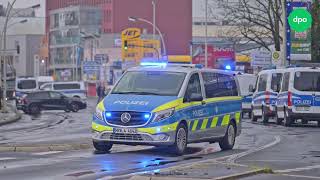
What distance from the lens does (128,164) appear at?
545 inches

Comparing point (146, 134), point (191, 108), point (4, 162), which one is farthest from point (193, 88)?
point (4, 162)

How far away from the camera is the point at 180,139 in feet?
53.4

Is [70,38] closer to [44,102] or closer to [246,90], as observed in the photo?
[44,102]

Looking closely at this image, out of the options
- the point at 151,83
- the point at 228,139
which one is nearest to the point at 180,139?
the point at 151,83

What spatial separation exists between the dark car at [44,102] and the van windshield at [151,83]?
112 ft

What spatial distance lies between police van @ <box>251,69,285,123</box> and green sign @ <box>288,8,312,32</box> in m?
5.07

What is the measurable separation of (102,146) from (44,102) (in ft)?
114

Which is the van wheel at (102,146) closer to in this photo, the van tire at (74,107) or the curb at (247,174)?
the curb at (247,174)

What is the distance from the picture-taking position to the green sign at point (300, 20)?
39281mm

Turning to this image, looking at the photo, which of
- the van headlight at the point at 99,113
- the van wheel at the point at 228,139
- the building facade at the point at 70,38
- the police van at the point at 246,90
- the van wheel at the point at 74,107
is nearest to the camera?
the van headlight at the point at 99,113

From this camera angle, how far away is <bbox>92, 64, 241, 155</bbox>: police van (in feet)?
51.5

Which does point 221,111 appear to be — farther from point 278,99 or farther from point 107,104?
point 278,99


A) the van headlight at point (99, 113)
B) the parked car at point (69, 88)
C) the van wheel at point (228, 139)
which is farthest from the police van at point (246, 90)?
the van headlight at point (99, 113)

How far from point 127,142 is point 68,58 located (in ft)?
366
